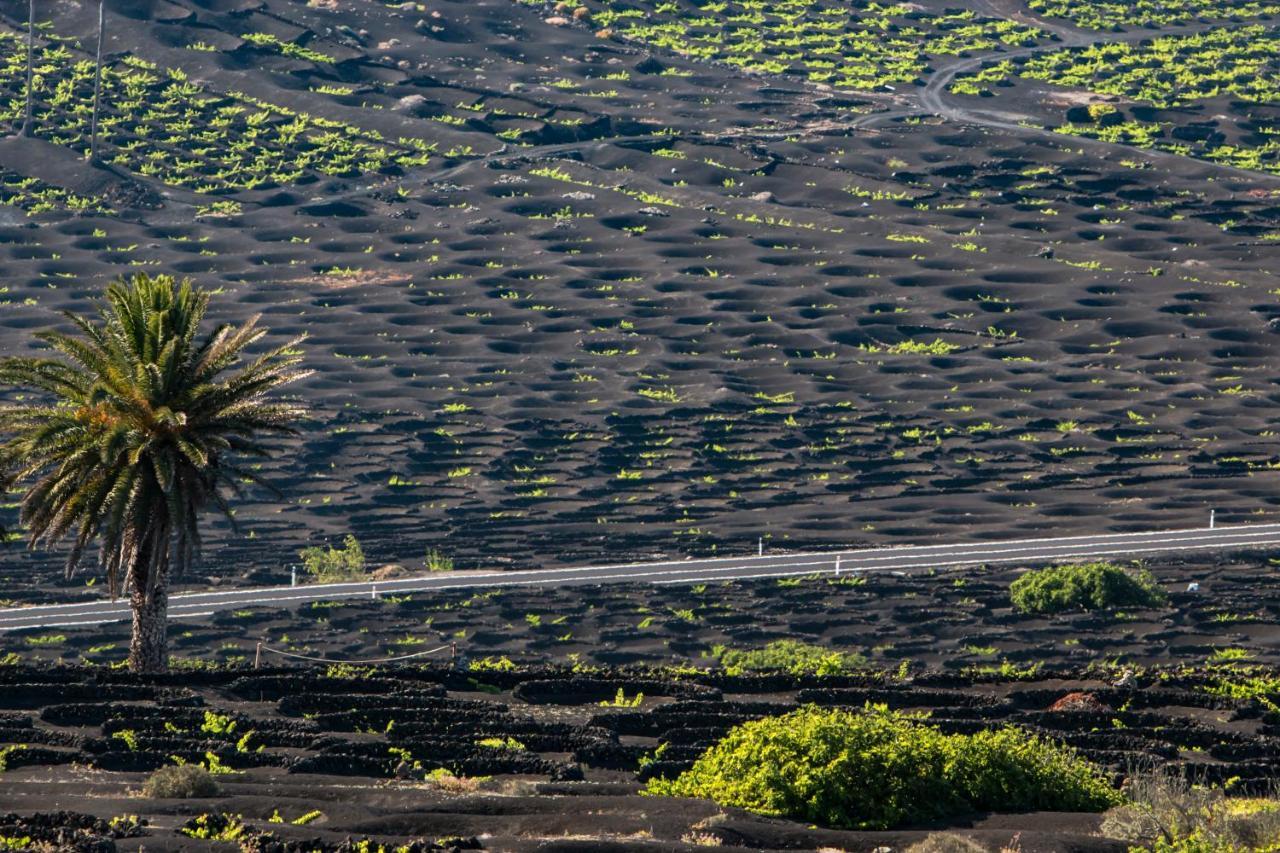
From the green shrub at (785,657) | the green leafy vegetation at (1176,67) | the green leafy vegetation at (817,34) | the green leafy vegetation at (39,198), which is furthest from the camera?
the green leafy vegetation at (817,34)

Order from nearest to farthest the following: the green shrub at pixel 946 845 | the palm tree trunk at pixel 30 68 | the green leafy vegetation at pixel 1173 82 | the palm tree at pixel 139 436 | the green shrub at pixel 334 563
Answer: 1. the green shrub at pixel 946 845
2. the palm tree at pixel 139 436
3. the green shrub at pixel 334 563
4. the palm tree trunk at pixel 30 68
5. the green leafy vegetation at pixel 1173 82

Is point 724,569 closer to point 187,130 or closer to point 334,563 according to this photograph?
point 334,563

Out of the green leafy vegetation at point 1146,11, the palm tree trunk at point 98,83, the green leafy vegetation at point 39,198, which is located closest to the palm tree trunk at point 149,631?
the green leafy vegetation at point 39,198

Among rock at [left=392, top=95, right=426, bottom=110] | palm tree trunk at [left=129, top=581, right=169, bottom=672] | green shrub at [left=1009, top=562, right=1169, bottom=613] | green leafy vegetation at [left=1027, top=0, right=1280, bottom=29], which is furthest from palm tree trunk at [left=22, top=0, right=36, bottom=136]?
palm tree trunk at [left=129, top=581, right=169, bottom=672]

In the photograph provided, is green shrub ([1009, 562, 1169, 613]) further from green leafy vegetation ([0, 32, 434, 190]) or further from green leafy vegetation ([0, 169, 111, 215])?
green leafy vegetation ([0, 169, 111, 215])

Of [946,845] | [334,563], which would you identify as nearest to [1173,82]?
[334,563]

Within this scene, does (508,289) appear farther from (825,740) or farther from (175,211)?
(825,740)

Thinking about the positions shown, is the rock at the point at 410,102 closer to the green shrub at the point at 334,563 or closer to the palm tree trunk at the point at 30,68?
the palm tree trunk at the point at 30,68
